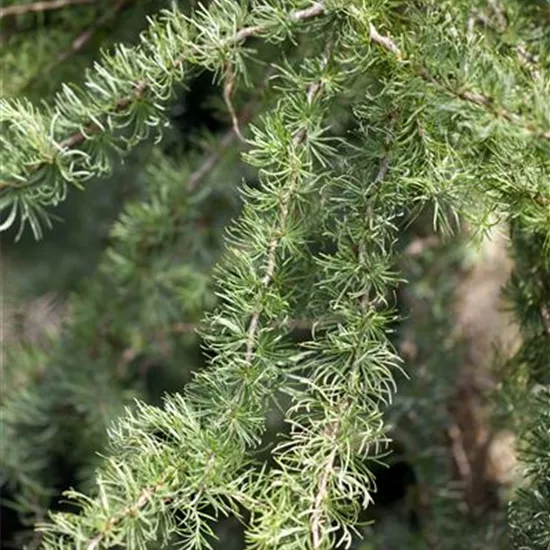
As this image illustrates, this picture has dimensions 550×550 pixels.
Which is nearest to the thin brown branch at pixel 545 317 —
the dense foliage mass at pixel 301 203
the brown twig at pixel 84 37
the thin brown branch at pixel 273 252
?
the dense foliage mass at pixel 301 203

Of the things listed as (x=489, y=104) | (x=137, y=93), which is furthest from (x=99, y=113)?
(x=489, y=104)

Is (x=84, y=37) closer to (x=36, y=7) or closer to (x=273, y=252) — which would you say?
(x=36, y=7)

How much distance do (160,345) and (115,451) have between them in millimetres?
382

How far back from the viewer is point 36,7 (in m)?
0.56

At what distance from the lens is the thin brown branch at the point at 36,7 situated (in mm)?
556

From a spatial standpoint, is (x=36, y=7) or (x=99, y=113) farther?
(x=36, y=7)

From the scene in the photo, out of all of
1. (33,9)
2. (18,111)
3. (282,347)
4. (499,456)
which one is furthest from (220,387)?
(499,456)

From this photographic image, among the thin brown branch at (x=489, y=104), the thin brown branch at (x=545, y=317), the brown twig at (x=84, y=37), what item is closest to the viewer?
the thin brown branch at (x=489, y=104)

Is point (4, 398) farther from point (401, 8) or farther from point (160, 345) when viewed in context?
point (401, 8)

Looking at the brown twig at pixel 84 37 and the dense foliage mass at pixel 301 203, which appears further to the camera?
the brown twig at pixel 84 37

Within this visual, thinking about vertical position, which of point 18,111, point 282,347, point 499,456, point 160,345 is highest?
point 18,111

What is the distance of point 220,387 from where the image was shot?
33 cm

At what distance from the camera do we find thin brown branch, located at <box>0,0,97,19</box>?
1.82 feet

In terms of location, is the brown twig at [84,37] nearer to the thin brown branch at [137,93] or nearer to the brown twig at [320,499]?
the thin brown branch at [137,93]
